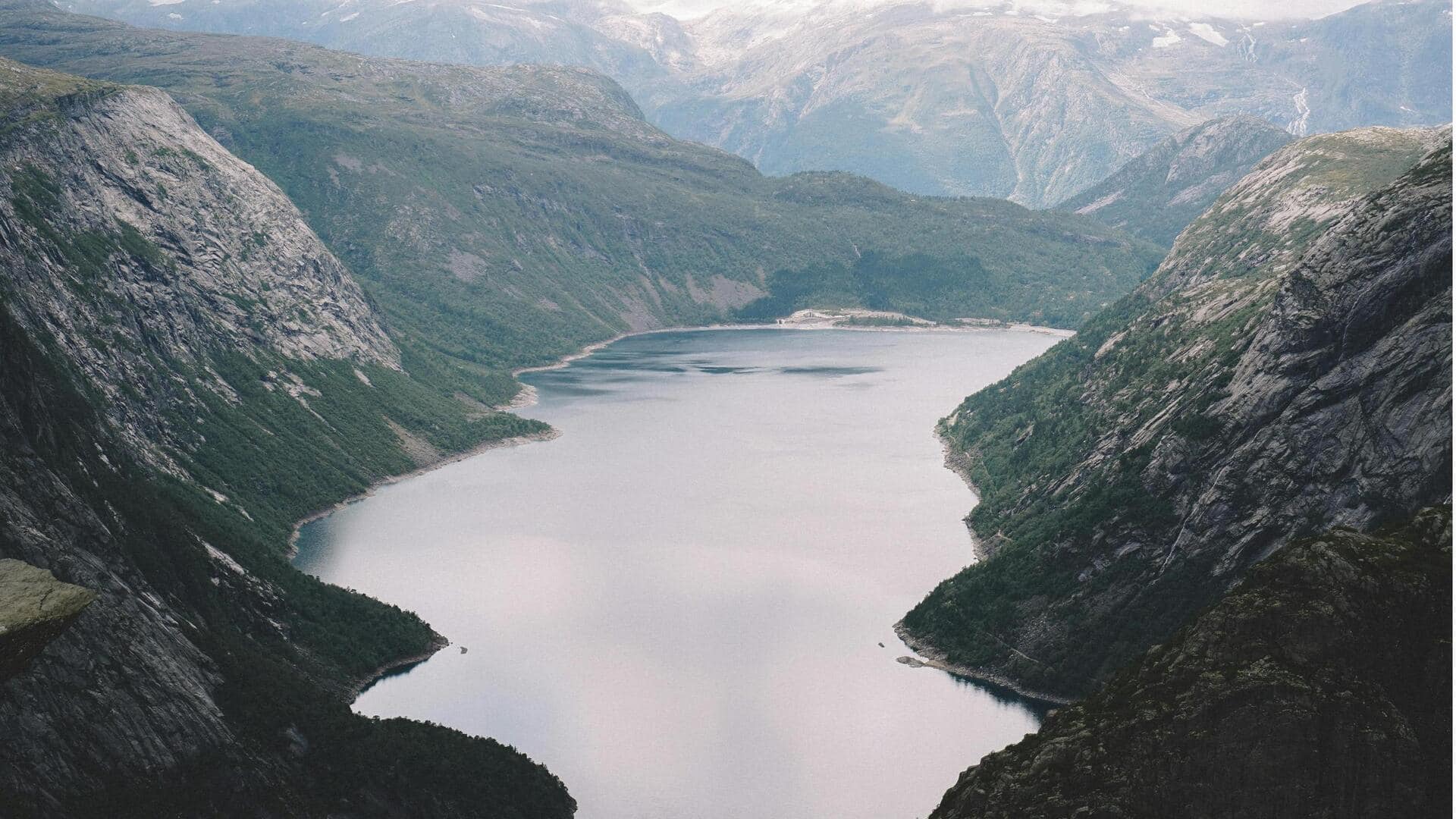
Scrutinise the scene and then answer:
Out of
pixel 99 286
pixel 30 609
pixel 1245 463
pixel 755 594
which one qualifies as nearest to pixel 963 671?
pixel 755 594

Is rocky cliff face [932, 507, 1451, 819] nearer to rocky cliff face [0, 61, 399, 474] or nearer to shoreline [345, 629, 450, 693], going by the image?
shoreline [345, 629, 450, 693]

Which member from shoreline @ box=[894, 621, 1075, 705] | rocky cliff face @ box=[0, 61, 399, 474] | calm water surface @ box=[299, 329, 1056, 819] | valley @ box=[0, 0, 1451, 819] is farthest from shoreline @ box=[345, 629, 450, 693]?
rocky cliff face @ box=[0, 61, 399, 474]

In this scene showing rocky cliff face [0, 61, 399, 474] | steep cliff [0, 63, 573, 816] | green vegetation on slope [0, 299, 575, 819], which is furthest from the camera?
rocky cliff face [0, 61, 399, 474]

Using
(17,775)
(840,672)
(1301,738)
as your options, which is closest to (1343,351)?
(840,672)

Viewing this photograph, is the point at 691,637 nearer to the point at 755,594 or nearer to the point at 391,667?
the point at 755,594

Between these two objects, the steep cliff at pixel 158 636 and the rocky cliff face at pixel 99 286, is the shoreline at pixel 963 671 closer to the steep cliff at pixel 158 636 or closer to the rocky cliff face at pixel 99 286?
the steep cliff at pixel 158 636

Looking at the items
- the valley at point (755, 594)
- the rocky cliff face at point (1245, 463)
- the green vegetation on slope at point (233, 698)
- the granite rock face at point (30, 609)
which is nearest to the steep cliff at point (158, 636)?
the green vegetation on slope at point (233, 698)
